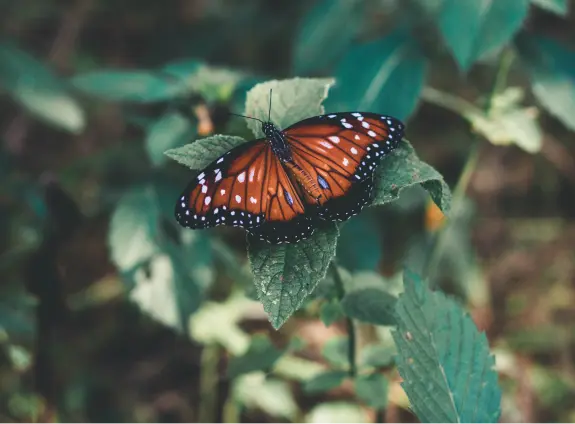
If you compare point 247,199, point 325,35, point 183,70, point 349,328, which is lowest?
point 349,328

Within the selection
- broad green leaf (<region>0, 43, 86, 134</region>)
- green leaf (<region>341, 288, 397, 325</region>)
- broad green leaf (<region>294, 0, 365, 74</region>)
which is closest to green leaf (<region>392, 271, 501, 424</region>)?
green leaf (<region>341, 288, 397, 325</region>)

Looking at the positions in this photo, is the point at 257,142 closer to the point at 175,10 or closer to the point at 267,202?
the point at 267,202

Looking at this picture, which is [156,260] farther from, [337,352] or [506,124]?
[506,124]

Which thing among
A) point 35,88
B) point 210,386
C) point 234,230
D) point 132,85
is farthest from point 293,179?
point 234,230

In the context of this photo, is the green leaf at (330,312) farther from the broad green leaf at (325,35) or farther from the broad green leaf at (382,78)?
the broad green leaf at (325,35)

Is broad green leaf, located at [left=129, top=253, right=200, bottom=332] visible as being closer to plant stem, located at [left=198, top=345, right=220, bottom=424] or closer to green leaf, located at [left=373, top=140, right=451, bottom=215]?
plant stem, located at [left=198, top=345, right=220, bottom=424]

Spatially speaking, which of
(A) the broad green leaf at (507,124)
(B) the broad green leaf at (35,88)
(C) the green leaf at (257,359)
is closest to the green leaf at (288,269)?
(C) the green leaf at (257,359)

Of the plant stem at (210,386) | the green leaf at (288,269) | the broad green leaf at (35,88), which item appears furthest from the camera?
the broad green leaf at (35,88)
